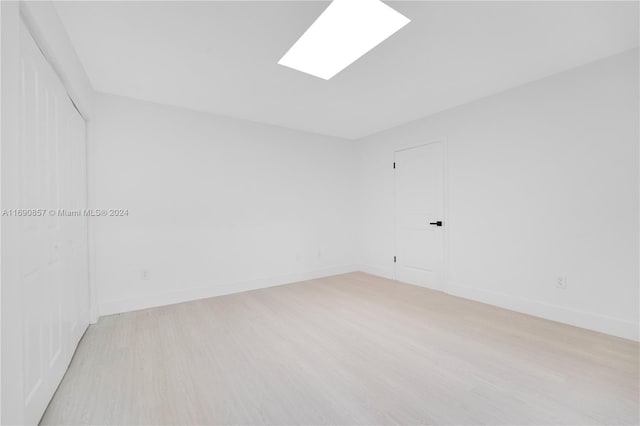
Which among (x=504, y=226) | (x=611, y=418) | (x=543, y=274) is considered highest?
(x=504, y=226)

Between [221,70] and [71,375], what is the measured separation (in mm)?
2702

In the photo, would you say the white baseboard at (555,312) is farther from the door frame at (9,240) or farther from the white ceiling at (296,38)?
the door frame at (9,240)

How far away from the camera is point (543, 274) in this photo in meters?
2.89

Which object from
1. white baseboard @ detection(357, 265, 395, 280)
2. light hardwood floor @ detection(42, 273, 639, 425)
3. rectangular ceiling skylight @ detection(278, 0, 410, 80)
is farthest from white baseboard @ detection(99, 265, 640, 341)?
rectangular ceiling skylight @ detection(278, 0, 410, 80)

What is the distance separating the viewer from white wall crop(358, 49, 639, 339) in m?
2.43

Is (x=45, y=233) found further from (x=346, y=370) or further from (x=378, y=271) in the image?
(x=378, y=271)

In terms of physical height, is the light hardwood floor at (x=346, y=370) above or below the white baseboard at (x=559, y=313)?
below

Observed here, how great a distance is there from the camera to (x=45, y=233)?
1650 millimetres

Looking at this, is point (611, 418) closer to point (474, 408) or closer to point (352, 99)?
point (474, 408)

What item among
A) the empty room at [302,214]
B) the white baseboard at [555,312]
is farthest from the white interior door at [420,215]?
the white baseboard at [555,312]

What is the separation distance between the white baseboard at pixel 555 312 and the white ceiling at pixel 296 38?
7.80 feet

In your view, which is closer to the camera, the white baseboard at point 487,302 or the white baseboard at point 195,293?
the white baseboard at point 487,302

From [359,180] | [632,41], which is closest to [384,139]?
[359,180]

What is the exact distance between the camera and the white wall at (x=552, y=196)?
243 centimetres
